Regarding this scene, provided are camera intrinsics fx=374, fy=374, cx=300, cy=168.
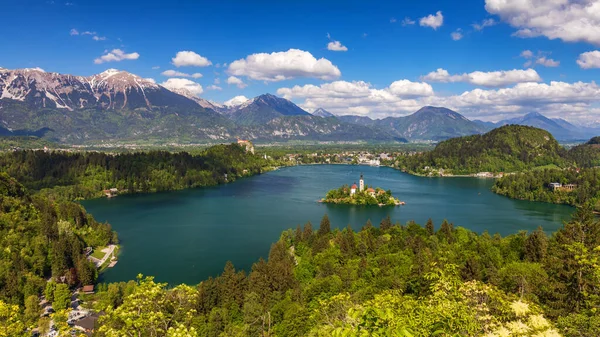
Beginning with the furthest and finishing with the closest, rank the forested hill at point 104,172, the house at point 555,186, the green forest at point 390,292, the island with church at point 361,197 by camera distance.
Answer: the forested hill at point 104,172
the house at point 555,186
the island with church at point 361,197
the green forest at point 390,292

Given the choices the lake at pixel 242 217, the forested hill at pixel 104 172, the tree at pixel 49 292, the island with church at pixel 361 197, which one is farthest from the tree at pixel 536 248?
the forested hill at pixel 104 172

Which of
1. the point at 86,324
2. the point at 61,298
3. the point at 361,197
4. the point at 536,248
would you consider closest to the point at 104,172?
the point at 361,197

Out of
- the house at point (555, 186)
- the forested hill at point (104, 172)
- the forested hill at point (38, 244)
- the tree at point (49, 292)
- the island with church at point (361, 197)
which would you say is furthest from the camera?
the forested hill at point (104, 172)

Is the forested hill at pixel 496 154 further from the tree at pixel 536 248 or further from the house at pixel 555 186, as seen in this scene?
the tree at pixel 536 248

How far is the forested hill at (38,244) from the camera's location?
85.9 feet

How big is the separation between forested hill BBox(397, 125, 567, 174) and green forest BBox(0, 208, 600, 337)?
87377 mm

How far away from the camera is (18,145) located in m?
161

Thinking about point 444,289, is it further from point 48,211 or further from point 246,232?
point 48,211

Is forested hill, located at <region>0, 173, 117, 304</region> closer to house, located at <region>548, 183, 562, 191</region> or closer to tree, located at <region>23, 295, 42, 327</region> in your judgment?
tree, located at <region>23, 295, 42, 327</region>

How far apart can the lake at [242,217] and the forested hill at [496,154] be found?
2999 cm

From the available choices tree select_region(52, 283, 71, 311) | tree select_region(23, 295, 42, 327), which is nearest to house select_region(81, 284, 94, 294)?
tree select_region(52, 283, 71, 311)

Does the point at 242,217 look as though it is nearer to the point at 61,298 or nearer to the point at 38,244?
the point at 38,244

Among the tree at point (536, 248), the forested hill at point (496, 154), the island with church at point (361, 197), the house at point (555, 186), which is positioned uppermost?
the forested hill at point (496, 154)

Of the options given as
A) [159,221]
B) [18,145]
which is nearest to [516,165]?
[159,221]
